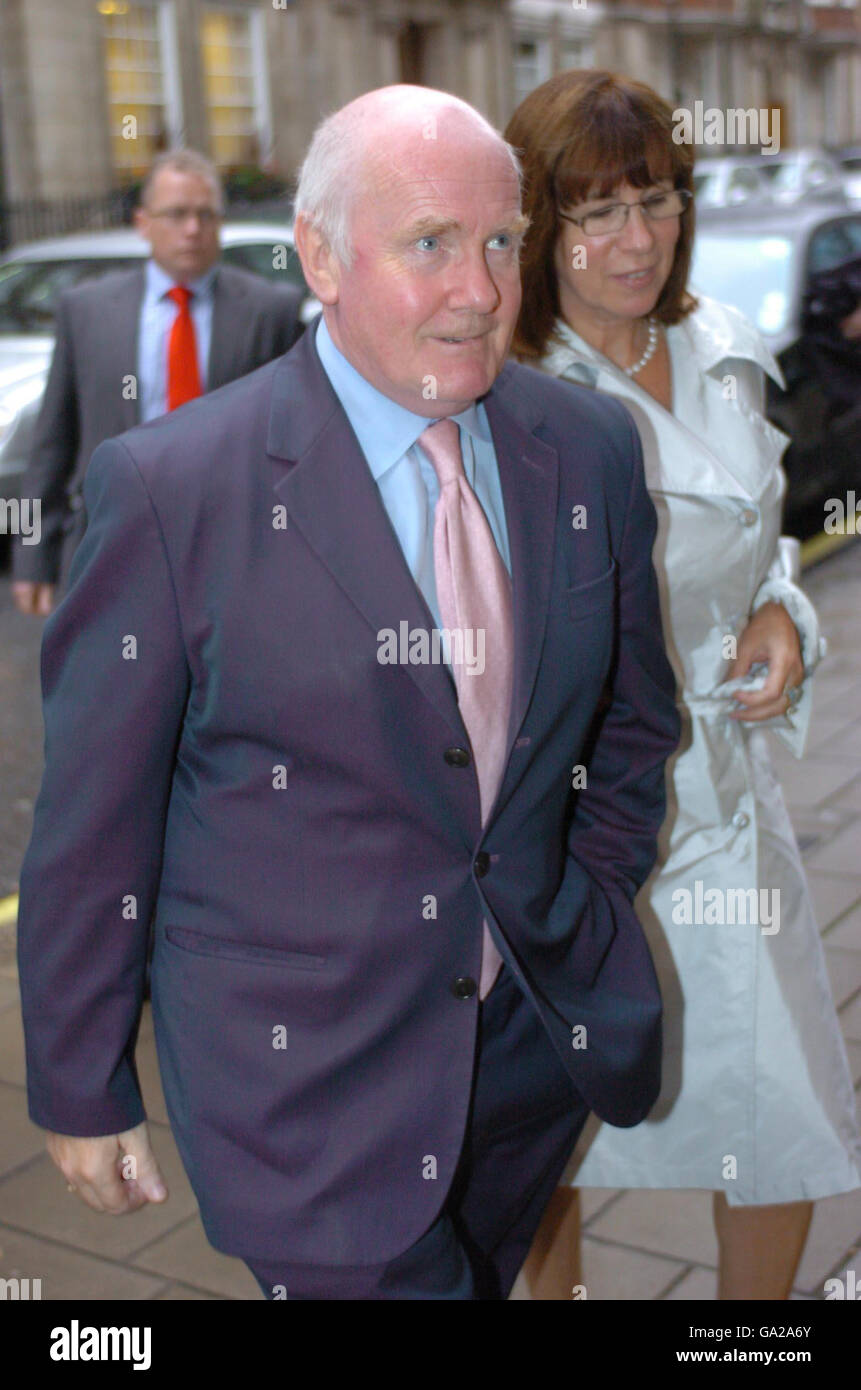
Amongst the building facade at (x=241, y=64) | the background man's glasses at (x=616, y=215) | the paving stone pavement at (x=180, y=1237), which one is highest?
the building facade at (x=241, y=64)

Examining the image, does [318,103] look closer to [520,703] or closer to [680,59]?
[680,59]

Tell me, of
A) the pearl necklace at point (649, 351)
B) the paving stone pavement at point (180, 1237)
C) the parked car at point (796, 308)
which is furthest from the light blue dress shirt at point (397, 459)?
the parked car at point (796, 308)

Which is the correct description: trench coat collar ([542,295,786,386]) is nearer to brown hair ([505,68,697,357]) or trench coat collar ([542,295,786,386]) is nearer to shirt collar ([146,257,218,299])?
brown hair ([505,68,697,357])

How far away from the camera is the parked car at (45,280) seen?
29.5 ft

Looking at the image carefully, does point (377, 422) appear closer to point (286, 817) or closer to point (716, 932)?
point (286, 817)

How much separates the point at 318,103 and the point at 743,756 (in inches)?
990

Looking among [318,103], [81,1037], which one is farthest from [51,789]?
[318,103]

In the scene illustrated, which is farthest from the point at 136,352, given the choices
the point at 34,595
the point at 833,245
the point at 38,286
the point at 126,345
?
the point at 38,286

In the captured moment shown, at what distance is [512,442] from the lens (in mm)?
2059

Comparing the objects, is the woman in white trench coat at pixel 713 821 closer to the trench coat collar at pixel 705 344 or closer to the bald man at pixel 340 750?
the trench coat collar at pixel 705 344

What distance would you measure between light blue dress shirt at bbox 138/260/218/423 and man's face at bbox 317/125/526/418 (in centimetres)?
275

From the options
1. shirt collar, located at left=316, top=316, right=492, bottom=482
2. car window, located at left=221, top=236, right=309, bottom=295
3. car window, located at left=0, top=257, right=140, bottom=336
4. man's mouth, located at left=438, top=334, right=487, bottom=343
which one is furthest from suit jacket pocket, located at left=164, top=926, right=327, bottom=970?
car window, located at left=221, top=236, right=309, bottom=295

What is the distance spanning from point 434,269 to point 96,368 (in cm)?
291

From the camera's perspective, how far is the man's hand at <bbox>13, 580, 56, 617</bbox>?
15.4ft
